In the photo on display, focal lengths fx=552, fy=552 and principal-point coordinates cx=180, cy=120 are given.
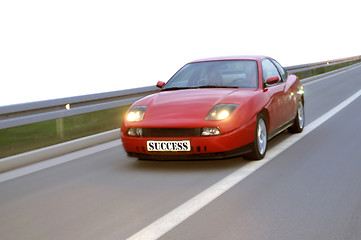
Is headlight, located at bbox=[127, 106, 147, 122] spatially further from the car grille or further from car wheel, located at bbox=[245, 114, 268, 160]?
car wheel, located at bbox=[245, 114, 268, 160]

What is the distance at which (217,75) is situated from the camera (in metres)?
8.12

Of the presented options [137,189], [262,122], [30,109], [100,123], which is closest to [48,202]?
[137,189]

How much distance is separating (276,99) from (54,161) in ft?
10.9

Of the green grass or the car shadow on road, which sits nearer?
the car shadow on road

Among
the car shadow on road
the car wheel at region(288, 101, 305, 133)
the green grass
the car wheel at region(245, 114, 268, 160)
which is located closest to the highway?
the car shadow on road

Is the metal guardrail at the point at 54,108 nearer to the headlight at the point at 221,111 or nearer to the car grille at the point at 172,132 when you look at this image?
the car grille at the point at 172,132

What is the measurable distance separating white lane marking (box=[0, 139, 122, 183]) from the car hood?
4.70 ft

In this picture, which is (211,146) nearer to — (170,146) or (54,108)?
(170,146)

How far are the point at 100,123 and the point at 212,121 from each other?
6309mm

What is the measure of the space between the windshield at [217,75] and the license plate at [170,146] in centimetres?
155

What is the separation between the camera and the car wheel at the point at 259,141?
7.00 m

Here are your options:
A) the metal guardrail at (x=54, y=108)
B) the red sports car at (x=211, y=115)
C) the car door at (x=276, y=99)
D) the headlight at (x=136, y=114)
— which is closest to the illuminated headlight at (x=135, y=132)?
the red sports car at (x=211, y=115)

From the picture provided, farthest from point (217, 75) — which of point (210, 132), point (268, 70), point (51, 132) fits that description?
point (51, 132)

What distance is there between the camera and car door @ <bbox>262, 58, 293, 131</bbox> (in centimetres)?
777
